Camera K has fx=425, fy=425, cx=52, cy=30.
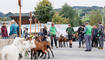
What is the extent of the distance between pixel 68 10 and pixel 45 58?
12526 cm

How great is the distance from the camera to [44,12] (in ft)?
274

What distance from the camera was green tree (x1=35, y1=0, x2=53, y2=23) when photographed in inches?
3278

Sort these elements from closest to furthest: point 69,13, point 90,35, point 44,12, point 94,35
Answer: point 90,35
point 94,35
point 44,12
point 69,13

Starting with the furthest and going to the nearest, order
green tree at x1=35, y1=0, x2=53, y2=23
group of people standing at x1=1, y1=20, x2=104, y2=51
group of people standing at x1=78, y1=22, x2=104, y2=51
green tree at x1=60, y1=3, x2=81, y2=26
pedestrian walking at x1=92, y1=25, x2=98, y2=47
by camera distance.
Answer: green tree at x1=60, y1=3, x2=81, y2=26, green tree at x1=35, y1=0, x2=53, y2=23, pedestrian walking at x1=92, y1=25, x2=98, y2=47, group of people standing at x1=78, y1=22, x2=104, y2=51, group of people standing at x1=1, y1=20, x2=104, y2=51

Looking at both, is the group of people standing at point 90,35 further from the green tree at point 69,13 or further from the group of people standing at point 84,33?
the green tree at point 69,13

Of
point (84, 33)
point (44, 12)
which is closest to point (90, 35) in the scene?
point (84, 33)

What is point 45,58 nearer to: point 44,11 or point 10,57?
point 10,57

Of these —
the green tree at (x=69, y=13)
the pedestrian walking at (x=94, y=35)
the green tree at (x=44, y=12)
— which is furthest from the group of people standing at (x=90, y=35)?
the green tree at (x=69, y=13)

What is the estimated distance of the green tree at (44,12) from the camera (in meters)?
83.2

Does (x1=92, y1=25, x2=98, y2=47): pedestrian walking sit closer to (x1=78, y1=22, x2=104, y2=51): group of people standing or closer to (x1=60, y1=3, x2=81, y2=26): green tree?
(x1=78, y1=22, x2=104, y2=51): group of people standing

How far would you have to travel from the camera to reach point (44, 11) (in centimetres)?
8319

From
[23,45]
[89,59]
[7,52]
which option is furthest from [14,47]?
[89,59]

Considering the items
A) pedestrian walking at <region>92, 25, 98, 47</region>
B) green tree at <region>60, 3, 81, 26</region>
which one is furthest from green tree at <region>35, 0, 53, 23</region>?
green tree at <region>60, 3, 81, 26</region>

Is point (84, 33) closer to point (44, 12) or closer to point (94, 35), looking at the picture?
point (94, 35)
